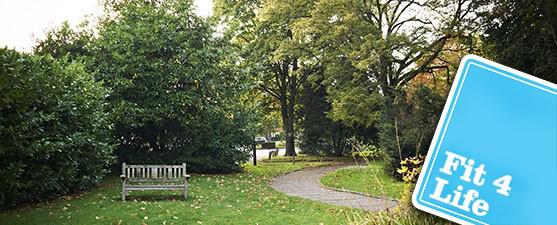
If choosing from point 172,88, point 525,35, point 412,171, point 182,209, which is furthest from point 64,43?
point 412,171

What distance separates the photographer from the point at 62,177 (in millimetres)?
11094

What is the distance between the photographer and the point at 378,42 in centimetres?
1927

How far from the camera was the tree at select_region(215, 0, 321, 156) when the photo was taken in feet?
83.4

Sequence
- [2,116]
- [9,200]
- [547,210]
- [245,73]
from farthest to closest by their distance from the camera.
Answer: [245,73], [9,200], [2,116], [547,210]

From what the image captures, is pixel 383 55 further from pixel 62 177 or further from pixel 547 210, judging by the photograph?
pixel 547 210

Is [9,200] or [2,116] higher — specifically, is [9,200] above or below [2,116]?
below

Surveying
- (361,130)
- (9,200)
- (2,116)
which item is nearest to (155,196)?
(9,200)

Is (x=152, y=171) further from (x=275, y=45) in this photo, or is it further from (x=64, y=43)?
(x=275, y=45)

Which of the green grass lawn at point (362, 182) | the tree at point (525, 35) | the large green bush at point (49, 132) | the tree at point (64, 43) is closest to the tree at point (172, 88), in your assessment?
the tree at point (64, 43)

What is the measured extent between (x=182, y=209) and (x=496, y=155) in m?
9.16

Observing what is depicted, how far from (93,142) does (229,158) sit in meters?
7.28

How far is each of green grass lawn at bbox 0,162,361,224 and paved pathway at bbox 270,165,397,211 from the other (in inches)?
22.3

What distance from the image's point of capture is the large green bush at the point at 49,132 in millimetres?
9000

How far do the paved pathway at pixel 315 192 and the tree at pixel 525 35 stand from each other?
20.5 feet
